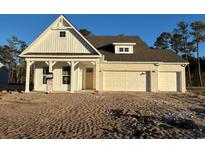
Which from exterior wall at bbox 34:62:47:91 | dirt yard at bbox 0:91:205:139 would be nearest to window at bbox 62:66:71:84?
exterior wall at bbox 34:62:47:91

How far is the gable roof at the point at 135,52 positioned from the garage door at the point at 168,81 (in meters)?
1.42

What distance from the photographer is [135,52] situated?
74.5ft

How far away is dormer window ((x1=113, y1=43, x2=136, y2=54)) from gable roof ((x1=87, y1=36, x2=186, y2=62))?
20.0 inches

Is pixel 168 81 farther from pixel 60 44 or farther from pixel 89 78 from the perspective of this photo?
pixel 60 44

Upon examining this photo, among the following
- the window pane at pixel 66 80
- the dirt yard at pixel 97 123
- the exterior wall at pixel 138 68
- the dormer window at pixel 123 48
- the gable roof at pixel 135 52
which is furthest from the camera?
the dormer window at pixel 123 48

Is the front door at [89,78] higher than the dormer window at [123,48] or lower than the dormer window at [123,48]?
lower

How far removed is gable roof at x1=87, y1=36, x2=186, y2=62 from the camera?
68.6ft

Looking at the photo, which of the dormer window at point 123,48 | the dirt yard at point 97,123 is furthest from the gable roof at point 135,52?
the dirt yard at point 97,123

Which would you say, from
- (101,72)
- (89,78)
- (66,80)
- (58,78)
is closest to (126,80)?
(101,72)

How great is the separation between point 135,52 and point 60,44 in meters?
8.31

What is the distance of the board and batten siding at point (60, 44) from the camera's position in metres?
18.2

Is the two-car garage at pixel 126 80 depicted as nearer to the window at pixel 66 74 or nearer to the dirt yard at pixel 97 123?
the window at pixel 66 74
